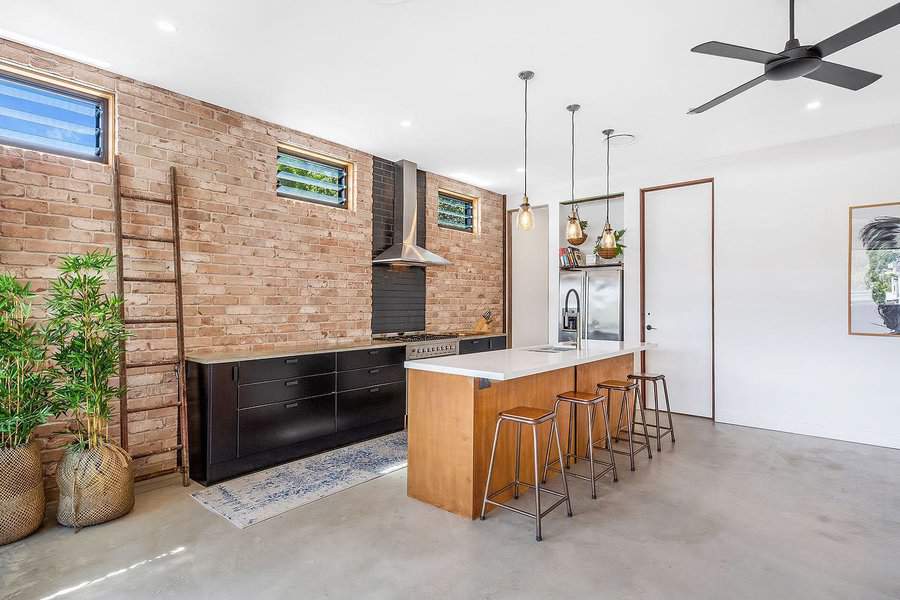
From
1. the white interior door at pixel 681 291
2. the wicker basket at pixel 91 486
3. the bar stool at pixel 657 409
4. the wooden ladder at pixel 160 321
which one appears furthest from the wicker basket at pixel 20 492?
the white interior door at pixel 681 291

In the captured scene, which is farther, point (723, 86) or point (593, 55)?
point (723, 86)

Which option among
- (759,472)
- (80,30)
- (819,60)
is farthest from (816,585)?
(80,30)

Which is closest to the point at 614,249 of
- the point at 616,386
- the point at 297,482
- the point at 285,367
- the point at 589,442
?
the point at 616,386

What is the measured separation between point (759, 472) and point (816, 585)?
167 cm

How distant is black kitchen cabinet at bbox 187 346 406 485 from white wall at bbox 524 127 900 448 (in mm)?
3791

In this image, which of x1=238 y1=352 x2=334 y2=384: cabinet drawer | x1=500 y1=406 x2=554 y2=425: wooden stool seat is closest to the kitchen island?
x1=500 y1=406 x2=554 y2=425: wooden stool seat

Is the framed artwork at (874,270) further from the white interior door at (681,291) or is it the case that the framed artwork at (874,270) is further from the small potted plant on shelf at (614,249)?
the small potted plant on shelf at (614,249)

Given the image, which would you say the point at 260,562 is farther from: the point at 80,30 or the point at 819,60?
the point at 819,60

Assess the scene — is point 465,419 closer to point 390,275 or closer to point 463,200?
point 390,275

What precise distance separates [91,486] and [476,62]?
357 cm

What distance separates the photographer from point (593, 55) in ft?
10.2

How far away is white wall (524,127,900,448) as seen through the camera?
14.7ft

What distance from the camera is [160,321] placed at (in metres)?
3.48

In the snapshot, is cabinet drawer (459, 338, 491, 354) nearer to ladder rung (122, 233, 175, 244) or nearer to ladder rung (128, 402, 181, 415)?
ladder rung (128, 402, 181, 415)
